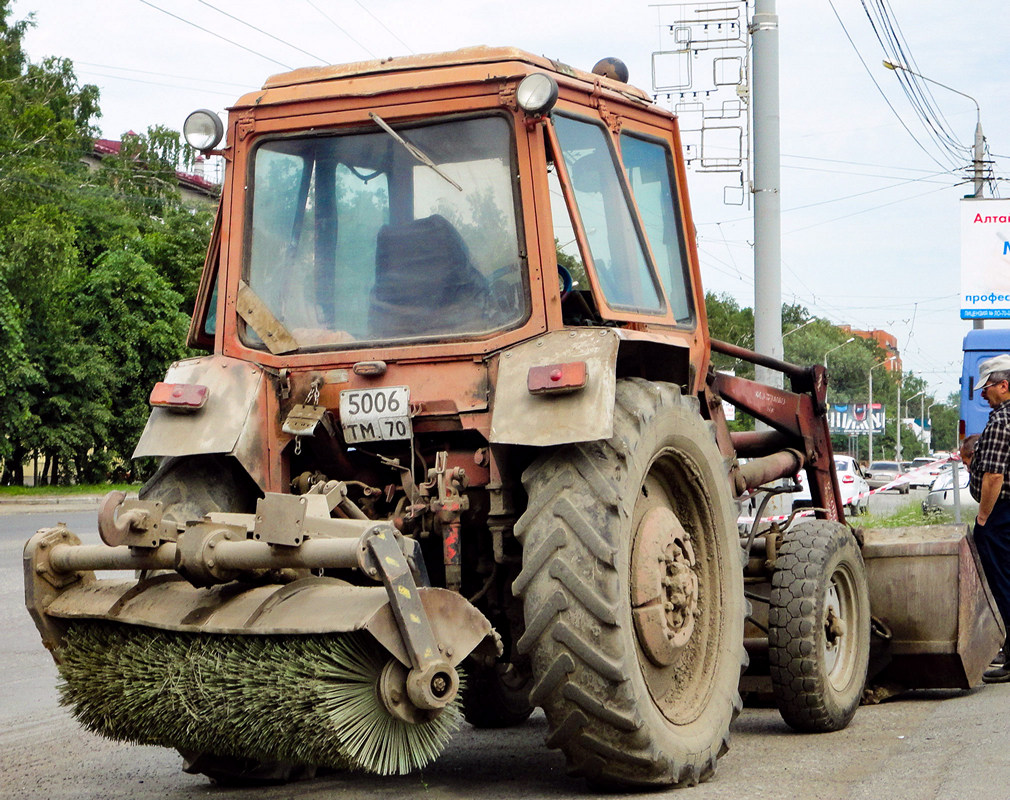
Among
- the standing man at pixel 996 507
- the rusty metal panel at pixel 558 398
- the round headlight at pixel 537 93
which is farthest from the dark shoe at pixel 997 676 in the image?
the round headlight at pixel 537 93

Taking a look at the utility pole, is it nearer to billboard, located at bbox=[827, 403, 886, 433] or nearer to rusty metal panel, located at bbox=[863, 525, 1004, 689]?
rusty metal panel, located at bbox=[863, 525, 1004, 689]

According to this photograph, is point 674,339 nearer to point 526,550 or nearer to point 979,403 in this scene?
point 526,550

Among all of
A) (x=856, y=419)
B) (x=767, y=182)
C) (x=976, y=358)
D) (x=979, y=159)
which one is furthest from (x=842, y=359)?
(x=767, y=182)

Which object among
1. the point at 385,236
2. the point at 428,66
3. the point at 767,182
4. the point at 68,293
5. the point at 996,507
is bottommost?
the point at 996,507

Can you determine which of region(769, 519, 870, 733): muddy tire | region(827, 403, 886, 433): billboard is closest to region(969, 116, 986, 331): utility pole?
region(769, 519, 870, 733): muddy tire

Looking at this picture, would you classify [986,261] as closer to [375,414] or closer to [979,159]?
[979,159]

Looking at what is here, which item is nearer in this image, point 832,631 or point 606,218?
point 606,218

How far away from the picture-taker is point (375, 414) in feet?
18.1

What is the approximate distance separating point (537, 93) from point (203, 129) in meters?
1.53

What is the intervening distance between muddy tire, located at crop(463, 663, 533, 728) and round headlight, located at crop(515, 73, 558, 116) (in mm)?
2879

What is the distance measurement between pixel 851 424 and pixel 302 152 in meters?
67.3

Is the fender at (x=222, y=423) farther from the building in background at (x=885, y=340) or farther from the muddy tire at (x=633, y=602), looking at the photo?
the building in background at (x=885, y=340)

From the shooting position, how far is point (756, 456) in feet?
27.9

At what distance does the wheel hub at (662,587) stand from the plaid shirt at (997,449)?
11.5 ft
